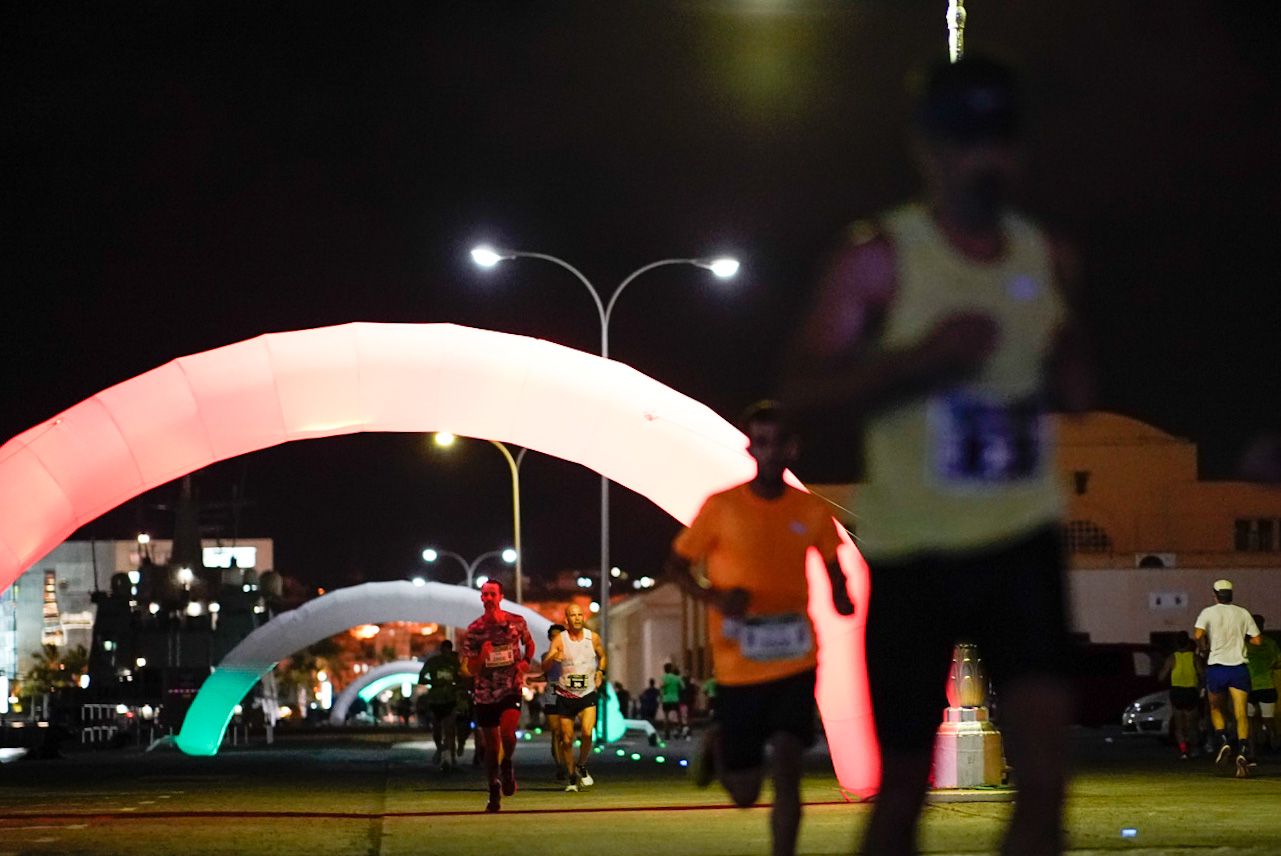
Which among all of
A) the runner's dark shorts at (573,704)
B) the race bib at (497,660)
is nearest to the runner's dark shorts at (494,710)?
the race bib at (497,660)

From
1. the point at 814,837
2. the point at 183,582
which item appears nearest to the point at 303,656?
the point at 183,582

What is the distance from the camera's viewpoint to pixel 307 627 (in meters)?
41.2

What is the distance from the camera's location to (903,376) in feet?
15.6

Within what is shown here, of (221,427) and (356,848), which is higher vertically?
(221,427)

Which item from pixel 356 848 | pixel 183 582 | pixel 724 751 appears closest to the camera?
pixel 724 751

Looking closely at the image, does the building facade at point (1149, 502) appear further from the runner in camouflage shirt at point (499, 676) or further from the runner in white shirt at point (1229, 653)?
the runner in camouflage shirt at point (499, 676)

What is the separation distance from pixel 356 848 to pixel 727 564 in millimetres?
4544

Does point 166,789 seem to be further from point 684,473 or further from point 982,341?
point 982,341

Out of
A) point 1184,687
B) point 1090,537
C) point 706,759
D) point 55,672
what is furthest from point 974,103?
point 55,672

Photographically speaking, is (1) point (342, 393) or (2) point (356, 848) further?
(1) point (342, 393)

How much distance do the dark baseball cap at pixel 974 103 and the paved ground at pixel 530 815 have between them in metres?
6.05

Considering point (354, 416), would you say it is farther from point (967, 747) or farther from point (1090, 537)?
point (1090, 537)

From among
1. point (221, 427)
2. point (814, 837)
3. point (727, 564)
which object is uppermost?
point (221, 427)

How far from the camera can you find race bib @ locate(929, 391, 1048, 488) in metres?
4.69
